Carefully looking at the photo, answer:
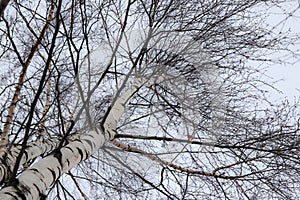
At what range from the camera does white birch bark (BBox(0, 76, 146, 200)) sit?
4.26ft

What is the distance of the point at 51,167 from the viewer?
5.10 feet

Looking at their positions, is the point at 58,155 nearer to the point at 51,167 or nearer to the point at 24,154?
the point at 51,167

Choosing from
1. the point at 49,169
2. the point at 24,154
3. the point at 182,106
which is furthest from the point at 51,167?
the point at 182,106

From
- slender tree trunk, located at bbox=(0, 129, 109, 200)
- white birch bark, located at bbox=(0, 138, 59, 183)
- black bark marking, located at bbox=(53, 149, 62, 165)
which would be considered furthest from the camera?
white birch bark, located at bbox=(0, 138, 59, 183)

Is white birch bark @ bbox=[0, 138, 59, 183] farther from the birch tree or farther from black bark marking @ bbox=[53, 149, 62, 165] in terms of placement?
black bark marking @ bbox=[53, 149, 62, 165]

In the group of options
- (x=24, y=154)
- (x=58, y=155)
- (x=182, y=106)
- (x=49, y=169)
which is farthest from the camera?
(x=182, y=106)

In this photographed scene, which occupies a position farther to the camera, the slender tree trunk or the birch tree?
the birch tree

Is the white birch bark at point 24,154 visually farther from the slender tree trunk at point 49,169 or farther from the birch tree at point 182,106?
the slender tree trunk at point 49,169

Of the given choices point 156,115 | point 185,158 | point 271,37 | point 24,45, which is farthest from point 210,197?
point 24,45

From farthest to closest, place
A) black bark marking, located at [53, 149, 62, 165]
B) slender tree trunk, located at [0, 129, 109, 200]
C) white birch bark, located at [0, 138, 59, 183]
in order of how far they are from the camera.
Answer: white birch bark, located at [0, 138, 59, 183] → black bark marking, located at [53, 149, 62, 165] → slender tree trunk, located at [0, 129, 109, 200]

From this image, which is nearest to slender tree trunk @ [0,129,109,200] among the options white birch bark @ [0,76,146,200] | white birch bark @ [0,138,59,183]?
white birch bark @ [0,76,146,200]

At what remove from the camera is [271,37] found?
297 centimetres

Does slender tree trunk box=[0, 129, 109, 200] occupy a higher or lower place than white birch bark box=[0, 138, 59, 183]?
lower

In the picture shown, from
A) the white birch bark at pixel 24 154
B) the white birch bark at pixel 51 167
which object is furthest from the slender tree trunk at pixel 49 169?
the white birch bark at pixel 24 154
